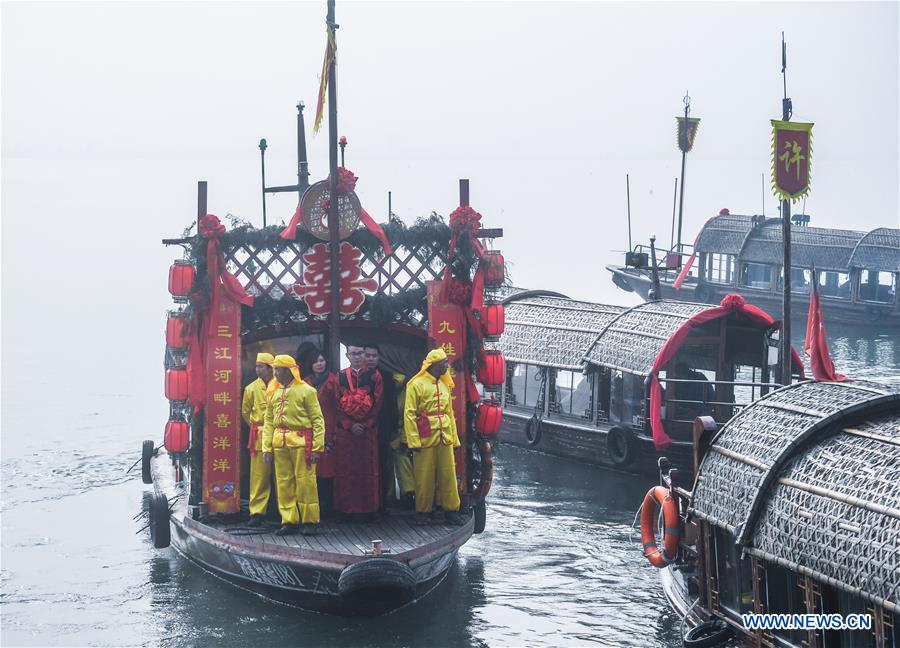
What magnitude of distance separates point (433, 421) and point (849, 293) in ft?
71.3

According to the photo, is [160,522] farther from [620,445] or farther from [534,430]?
[534,430]

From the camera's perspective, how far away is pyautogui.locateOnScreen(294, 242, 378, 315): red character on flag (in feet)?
41.3

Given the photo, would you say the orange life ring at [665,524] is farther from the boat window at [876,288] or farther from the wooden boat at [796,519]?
the boat window at [876,288]

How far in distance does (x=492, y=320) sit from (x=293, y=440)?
2.60 metres

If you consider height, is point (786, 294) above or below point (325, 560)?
above

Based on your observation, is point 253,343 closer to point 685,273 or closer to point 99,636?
point 99,636

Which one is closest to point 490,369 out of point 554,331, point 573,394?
point 573,394

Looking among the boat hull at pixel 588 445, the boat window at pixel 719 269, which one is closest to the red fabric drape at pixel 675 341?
the boat hull at pixel 588 445

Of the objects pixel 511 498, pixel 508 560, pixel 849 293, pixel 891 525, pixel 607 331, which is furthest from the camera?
pixel 849 293

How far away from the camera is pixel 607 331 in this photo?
60.1 feet

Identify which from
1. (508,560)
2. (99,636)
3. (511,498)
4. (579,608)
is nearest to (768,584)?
(579,608)

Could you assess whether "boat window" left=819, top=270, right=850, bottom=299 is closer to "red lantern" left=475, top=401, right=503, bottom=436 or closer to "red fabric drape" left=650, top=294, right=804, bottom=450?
"red fabric drape" left=650, top=294, right=804, bottom=450

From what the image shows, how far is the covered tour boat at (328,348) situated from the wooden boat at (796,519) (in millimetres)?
2561

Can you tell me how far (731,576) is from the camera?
33.6ft
